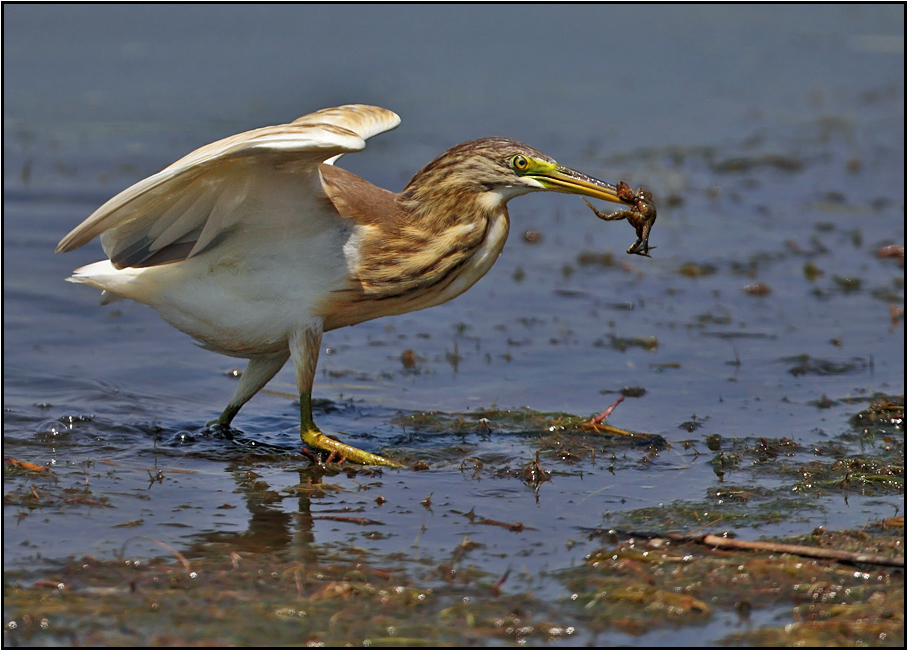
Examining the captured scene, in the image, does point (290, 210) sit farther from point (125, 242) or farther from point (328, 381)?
point (328, 381)

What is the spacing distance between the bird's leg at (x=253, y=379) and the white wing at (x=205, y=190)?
0.83 meters

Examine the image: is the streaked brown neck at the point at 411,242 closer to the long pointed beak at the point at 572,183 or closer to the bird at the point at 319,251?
the bird at the point at 319,251

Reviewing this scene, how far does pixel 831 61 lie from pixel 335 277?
40.6 feet

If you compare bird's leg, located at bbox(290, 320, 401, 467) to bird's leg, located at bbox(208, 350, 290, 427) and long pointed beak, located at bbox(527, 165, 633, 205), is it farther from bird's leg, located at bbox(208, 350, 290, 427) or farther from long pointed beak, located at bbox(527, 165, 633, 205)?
long pointed beak, located at bbox(527, 165, 633, 205)

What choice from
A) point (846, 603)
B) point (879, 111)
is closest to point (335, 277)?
point (846, 603)

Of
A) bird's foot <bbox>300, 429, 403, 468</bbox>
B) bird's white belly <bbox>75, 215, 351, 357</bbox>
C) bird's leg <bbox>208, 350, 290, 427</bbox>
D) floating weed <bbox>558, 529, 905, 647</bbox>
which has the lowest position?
floating weed <bbox>558, 529, 905, 647</bbox>

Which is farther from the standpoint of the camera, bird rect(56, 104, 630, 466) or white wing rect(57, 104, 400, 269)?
bird rect(56, 104, 630, 466)

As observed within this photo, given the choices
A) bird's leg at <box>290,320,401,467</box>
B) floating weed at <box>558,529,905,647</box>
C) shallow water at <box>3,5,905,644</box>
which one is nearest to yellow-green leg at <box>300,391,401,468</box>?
bird's leg at <box>290,320,401,467</box>

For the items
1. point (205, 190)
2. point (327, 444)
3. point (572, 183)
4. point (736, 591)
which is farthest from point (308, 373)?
point (736, 591)

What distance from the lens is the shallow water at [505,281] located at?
534 centimetres

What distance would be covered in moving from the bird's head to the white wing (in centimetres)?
50

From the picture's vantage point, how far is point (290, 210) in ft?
19.0

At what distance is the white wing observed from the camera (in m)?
5.15

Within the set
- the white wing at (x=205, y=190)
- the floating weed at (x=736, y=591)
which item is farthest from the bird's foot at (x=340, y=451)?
the floating weed at (x=736, y=591)
